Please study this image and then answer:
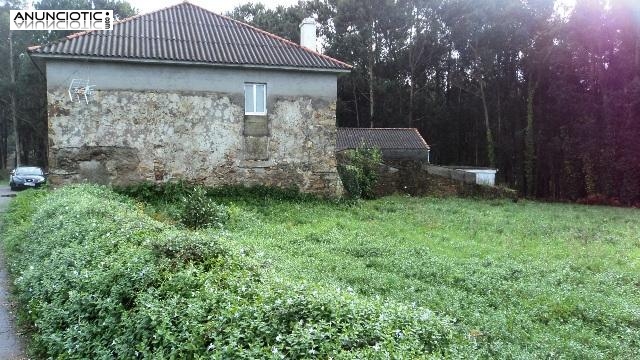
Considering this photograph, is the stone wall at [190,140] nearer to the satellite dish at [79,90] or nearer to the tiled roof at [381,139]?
the satellite dish at [79,90]

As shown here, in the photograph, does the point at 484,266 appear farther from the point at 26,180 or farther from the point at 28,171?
the point at 28,171

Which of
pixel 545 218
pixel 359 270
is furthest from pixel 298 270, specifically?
pixel 545 218

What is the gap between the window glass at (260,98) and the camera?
688 inches

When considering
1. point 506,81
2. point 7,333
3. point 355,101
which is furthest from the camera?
point 355,101

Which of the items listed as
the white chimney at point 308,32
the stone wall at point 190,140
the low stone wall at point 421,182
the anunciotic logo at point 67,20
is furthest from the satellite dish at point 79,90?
the low stone wall at point 421,182

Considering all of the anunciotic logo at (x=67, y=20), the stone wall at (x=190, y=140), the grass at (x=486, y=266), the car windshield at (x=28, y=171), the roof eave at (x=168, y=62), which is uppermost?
the anunciotic logo at (x=67, y=20)

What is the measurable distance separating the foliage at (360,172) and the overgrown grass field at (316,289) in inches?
262

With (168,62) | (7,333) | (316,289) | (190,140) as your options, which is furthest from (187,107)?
(316,289)

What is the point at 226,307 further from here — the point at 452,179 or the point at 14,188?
the point at 14,188

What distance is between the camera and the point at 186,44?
17.4 m

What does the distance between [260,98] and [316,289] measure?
1393cm

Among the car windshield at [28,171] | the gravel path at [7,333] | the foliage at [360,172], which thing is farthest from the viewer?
the car windshield at [28,171]

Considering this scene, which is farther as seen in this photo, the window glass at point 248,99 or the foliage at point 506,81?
the foliage at point 506,81

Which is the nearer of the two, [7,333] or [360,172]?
[7,333]
